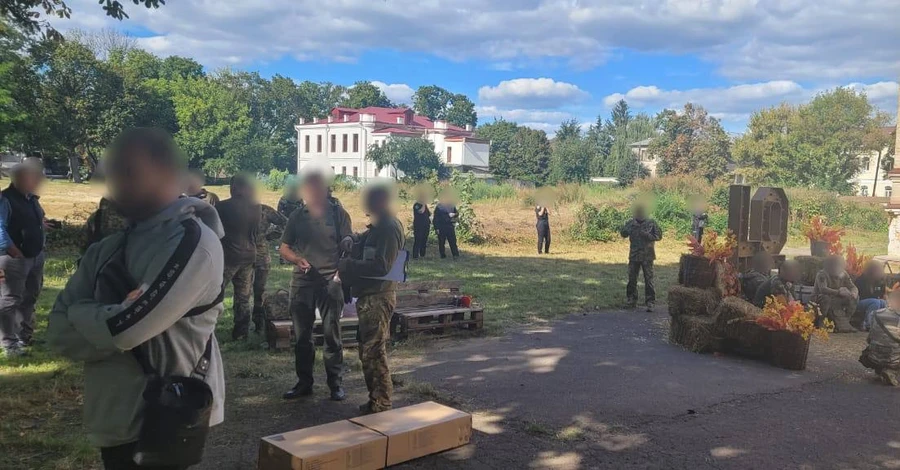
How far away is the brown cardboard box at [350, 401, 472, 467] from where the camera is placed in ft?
14.9

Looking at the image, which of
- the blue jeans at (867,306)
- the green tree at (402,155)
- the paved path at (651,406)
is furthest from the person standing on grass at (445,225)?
the green tree at (402,155)

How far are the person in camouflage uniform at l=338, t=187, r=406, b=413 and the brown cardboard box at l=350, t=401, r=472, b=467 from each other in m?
0.61

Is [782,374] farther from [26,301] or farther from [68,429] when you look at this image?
[26,301]

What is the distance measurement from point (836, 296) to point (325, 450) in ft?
30.4

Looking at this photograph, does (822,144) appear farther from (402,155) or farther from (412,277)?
(412,277)

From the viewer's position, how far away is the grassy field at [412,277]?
5094 mm

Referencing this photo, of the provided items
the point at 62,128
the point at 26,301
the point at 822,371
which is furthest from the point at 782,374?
the point at 62,128

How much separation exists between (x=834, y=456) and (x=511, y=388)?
2.92 meters

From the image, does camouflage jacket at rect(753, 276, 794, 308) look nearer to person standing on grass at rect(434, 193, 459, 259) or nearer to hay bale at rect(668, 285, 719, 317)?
hay bale at rect(668, 285, 719, 317)

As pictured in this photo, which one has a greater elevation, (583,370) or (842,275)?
(842,275)

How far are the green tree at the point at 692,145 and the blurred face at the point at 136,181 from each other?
209 ft

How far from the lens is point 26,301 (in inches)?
290

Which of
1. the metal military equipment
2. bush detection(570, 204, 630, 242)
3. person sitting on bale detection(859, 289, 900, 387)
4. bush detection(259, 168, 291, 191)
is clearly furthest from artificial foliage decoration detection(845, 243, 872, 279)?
bush detection(570, 204, 630, 242)

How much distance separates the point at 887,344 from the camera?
7359 millimetres
